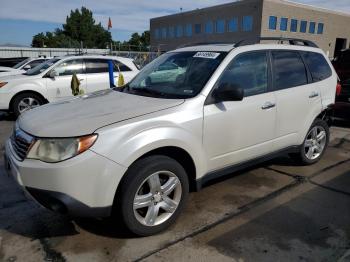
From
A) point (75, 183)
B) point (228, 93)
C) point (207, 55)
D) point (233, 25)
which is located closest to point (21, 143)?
point (75, 183)

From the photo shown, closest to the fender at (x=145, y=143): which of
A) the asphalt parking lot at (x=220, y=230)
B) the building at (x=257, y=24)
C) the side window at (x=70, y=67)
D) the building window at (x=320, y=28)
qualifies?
the asphalt parking lot at (x=220, y=230)

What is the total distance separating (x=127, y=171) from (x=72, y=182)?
17.8 inches

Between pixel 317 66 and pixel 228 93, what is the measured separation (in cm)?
221

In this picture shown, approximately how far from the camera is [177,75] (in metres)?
3.76

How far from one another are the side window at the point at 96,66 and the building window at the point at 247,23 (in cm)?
4113

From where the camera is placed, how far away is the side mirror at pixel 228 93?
326 centimetres

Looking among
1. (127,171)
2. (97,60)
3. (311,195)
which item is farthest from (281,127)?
(97,60)

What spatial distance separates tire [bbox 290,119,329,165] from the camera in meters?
4.79

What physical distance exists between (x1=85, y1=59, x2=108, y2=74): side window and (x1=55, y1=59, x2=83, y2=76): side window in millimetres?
185

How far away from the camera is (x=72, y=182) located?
257cm

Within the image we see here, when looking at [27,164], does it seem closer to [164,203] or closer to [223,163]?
[164,203]

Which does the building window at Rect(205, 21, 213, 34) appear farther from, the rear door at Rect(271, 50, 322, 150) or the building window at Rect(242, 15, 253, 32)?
the rear door at Rect(271, 50, 322, 150)

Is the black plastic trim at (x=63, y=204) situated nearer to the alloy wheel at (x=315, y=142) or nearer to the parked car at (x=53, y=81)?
the alloy wheel at (x=315, y=142)

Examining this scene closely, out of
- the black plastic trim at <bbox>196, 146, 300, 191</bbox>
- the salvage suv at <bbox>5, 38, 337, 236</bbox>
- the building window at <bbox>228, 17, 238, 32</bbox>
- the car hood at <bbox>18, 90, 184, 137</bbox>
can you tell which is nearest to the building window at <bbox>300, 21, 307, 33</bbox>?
the building window at <bbox>228, 17, 238, 32</bbox>
